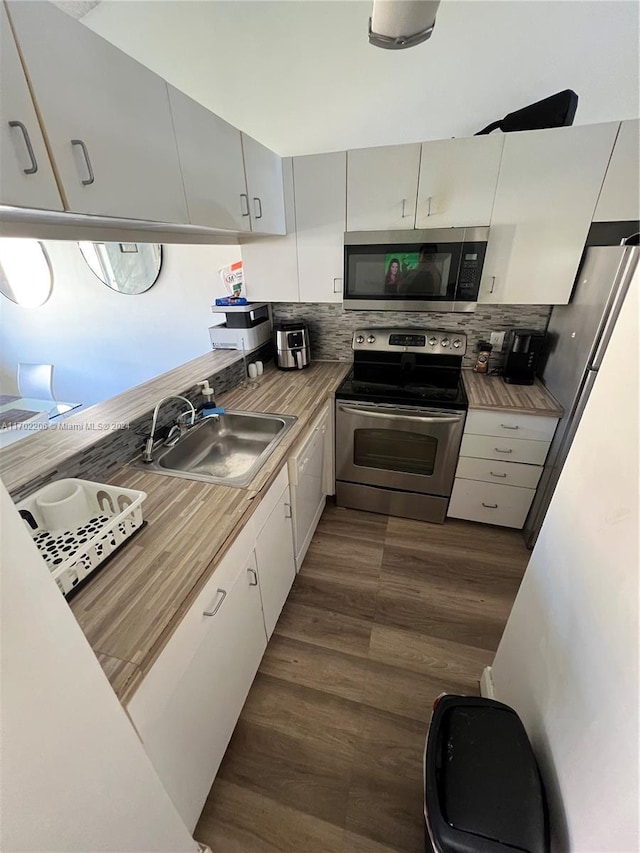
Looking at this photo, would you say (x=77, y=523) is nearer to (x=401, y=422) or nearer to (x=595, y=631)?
(x=595, y=631)

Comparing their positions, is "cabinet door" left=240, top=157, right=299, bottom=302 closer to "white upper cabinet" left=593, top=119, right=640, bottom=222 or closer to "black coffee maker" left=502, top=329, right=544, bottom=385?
"black coffee maker" left=502, top=329, right=544, bottom=385

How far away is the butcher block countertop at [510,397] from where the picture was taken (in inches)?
69.3

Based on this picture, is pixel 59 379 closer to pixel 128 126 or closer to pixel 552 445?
pixel 128 126

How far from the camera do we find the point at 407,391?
2.02 metres

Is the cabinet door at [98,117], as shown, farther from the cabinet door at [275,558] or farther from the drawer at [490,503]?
the drawer at [490,503]

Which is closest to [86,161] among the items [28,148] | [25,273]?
[28,148]

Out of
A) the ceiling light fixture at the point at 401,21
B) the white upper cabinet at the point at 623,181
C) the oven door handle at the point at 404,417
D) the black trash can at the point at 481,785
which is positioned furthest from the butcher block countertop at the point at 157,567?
the white upper cabinet at the point at 623,181

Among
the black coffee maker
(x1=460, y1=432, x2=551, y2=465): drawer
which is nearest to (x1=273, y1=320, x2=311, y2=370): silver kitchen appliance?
(x1=460, y1=432, x2=551, y2=465): drawer

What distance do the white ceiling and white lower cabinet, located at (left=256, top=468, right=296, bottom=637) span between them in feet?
6.87

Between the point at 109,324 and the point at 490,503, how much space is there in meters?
3.24

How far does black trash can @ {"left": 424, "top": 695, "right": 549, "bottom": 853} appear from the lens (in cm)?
72

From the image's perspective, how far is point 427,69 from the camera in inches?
69.9

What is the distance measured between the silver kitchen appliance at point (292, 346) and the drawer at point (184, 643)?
1442 millimetres

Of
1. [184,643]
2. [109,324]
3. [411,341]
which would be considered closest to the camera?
[184,643]
